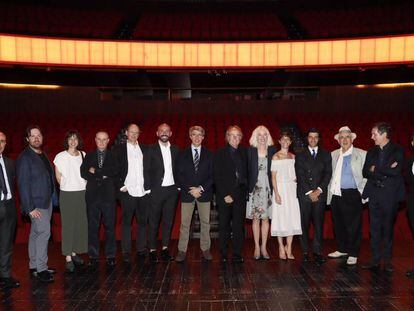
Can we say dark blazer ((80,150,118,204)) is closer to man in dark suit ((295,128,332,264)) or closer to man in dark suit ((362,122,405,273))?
man in dark suit ((295,128,332,264))

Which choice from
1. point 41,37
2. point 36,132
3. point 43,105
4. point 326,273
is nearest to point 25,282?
point 36,132

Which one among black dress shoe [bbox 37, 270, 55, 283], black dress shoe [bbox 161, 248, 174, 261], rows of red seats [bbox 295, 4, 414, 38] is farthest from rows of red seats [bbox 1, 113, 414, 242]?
black dress shoe [bbox 37, 270, 55, 283]

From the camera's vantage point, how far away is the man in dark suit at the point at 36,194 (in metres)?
3.62

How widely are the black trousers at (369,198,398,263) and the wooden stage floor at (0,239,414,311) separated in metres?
0.19

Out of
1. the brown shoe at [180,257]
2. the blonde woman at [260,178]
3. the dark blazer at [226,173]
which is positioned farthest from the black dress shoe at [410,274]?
the brown shoe at [180,257]

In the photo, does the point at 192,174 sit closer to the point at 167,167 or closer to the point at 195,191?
the point at 195,191

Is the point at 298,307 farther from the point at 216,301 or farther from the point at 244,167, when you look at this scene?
the point at 244,167

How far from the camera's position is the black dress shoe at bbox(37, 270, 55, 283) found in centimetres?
368

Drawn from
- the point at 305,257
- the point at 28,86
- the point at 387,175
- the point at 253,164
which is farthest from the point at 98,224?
the point at 28,86

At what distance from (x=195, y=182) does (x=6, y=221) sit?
5.83 ft

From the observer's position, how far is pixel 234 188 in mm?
4246

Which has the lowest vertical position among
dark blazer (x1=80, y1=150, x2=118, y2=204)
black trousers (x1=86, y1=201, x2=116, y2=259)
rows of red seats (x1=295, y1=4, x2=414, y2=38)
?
black trousers (x1=86, y1=201, x2=116, y2=259)

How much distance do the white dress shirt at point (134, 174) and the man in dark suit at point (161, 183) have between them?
7cm

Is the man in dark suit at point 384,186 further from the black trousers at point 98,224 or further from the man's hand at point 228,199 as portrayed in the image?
the black trousers at point 98,224
